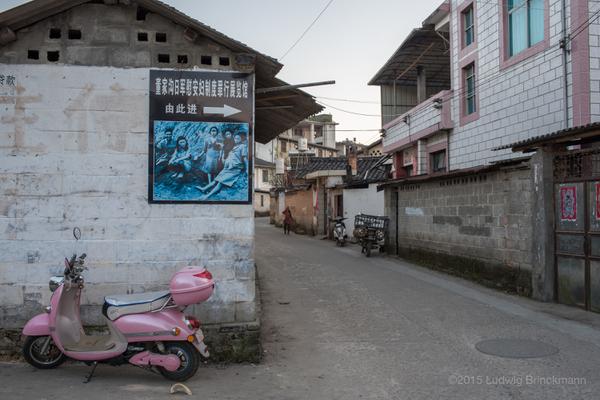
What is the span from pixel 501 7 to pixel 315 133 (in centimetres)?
5364

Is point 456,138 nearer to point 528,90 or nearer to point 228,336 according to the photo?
point 528,90

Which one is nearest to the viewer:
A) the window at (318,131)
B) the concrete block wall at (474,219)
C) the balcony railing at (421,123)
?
the concrete block wall at (474,219)

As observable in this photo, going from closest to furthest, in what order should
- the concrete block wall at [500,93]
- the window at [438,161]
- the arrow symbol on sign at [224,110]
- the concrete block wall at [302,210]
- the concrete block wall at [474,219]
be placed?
the arrow symbol on sign at [224,110] < the concrete block wall at [474,219] < the concrete block wall at [500,93] < the window at [438,161] < the concrete block wall at [302,210]

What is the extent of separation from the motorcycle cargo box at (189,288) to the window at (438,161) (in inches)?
557

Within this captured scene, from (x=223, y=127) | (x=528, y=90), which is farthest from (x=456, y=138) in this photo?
(x=223, y=127)

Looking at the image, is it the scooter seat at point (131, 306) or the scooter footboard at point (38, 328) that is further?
the scooter footboard at point (38, 328)

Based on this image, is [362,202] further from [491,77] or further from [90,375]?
[90,375]

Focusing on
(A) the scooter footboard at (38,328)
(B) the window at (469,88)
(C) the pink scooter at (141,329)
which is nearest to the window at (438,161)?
(B) the window at (469,88)

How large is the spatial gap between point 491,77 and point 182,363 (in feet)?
40.8

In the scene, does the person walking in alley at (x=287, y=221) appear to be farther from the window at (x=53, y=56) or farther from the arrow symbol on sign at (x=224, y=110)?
the window at (x=53, y=56)

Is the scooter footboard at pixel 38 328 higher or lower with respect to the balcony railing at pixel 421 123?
lower

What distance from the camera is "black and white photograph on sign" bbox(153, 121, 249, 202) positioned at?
6156 millimetres

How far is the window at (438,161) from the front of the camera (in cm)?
1805

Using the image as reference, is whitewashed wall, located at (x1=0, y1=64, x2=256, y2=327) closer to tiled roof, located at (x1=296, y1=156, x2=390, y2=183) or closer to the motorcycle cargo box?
the motorcycle cargo box
